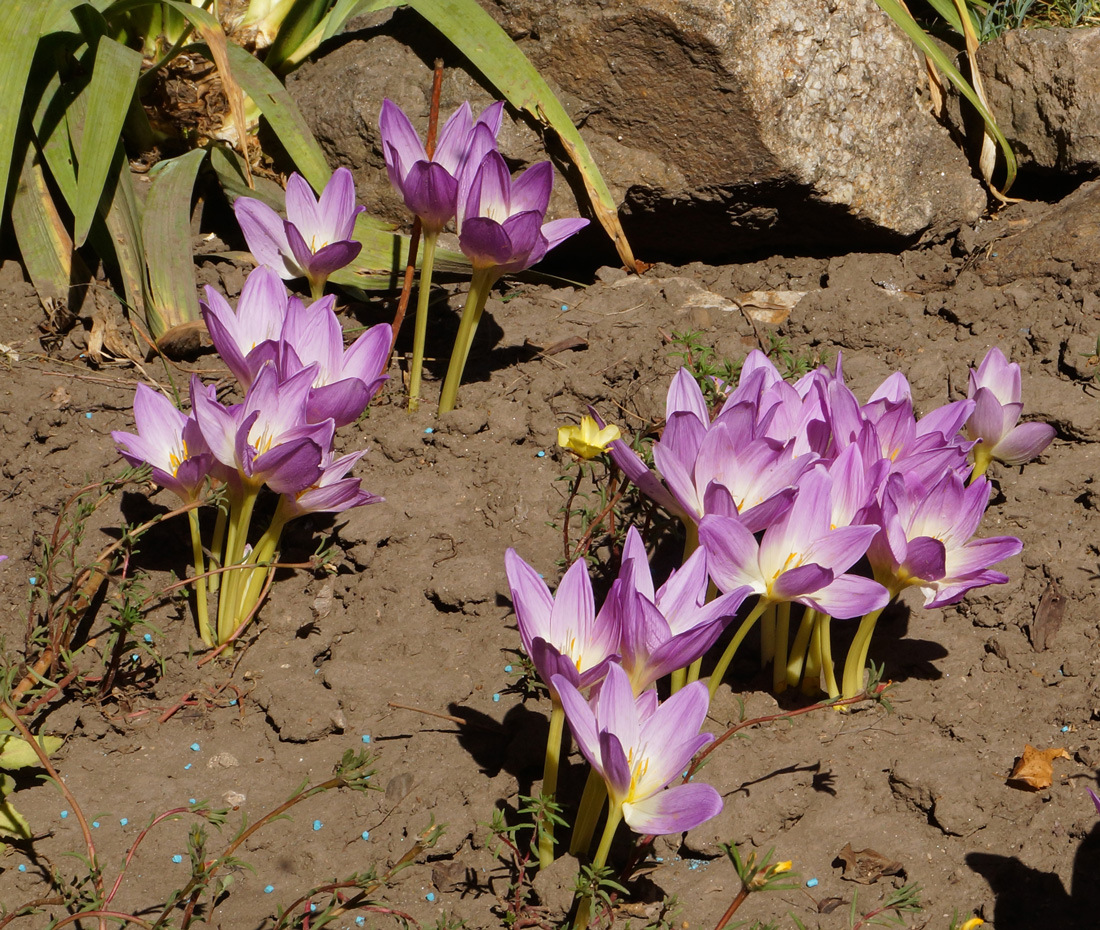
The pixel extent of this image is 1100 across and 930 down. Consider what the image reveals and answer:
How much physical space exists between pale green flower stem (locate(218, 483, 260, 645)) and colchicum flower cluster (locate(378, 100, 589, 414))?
735 mm

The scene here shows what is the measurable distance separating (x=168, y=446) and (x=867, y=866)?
4.63ft

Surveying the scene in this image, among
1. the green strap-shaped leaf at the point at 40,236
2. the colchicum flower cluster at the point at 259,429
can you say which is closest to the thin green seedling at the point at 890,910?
the colchicum flower cluster at the point at 259,429

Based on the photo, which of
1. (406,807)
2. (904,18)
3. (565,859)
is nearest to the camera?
(565,859)

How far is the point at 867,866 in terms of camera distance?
155 centimetres

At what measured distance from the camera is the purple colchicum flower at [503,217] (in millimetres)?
2133

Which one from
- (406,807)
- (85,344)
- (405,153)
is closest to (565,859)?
(406,807)

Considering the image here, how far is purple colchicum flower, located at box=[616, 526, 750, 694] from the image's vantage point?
1.34 metres

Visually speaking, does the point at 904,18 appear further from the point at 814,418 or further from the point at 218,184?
the point at 218,184

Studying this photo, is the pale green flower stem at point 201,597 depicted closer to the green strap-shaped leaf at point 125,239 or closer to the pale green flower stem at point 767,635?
the green strap-shaped leaf at point 125,239

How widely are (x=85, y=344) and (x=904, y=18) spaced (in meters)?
2.58

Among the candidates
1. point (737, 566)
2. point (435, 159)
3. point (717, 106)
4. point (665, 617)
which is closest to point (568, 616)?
point (665, 617)

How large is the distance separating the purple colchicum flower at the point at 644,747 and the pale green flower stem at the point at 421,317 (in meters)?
1.31

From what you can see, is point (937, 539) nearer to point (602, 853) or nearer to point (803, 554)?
Answer: point (803, 554)

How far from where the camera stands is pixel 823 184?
3020 mm
